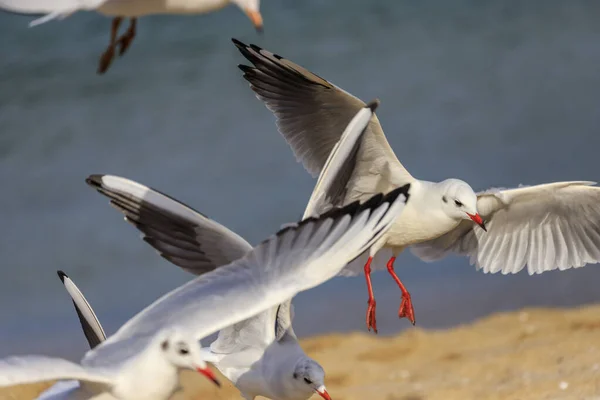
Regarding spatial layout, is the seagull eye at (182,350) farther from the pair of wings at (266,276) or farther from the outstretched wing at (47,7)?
the outstretched wing at (47,7)

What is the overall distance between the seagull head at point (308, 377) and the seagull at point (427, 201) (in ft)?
1.91

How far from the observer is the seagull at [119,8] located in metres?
3.01

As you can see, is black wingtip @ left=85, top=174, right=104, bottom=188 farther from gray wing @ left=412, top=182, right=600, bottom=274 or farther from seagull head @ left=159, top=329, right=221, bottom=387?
gray wing @ left=412, top=182, right=600, bottom=274

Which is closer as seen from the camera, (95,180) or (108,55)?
(108,55)

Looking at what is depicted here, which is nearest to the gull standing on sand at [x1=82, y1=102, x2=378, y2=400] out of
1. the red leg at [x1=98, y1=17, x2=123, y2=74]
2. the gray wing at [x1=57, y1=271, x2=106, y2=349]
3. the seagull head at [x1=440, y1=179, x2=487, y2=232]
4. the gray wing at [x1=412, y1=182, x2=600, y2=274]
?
the gray wing at [x1=57, y1=271, x2=106, y2=349]

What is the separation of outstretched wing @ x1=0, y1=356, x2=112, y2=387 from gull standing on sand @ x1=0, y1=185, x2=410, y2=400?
128mm

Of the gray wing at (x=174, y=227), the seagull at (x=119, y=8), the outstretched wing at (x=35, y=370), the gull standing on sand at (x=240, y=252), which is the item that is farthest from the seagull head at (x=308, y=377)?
the seagull at (x=119, y=8)

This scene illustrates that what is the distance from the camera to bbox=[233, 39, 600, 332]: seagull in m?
4.43

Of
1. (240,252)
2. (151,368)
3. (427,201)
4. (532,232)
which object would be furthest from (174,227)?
(532,232)

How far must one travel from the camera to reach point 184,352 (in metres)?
3.11

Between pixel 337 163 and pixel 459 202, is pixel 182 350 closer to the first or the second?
pixel 337 163

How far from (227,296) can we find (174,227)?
560 millimetres

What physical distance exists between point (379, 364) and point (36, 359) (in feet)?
11.6

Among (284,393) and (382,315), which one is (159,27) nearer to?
(382,315)
